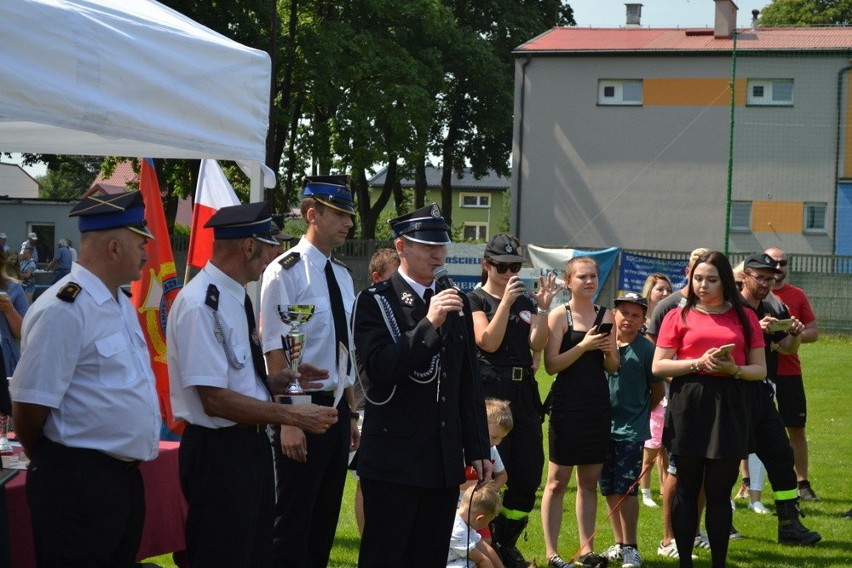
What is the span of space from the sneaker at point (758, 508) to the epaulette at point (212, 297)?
607 cm

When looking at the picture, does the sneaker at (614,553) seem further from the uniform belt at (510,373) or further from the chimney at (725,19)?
the chimney at (725,19)

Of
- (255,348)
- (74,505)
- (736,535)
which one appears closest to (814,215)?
(736,535)

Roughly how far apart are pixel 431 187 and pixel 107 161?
5910cm

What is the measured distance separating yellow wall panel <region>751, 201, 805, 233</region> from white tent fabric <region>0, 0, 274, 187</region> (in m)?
31.8

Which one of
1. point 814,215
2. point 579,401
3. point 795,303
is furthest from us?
point 814,215

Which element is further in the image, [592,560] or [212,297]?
[592,560]

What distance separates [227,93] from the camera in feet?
15.1

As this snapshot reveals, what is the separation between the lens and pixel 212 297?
14.3ft

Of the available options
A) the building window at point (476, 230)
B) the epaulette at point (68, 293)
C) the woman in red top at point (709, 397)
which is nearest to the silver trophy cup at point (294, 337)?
the epaulette at point (68, 293)

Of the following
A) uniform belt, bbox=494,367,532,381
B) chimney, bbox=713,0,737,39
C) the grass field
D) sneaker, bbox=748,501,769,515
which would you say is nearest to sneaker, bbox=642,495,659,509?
the grass field

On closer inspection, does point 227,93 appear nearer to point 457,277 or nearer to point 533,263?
point 457,277

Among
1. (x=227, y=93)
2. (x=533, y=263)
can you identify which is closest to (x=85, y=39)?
(x=227, y=93)

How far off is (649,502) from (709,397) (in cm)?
296

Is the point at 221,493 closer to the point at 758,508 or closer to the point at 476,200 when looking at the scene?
the point at 758,508
